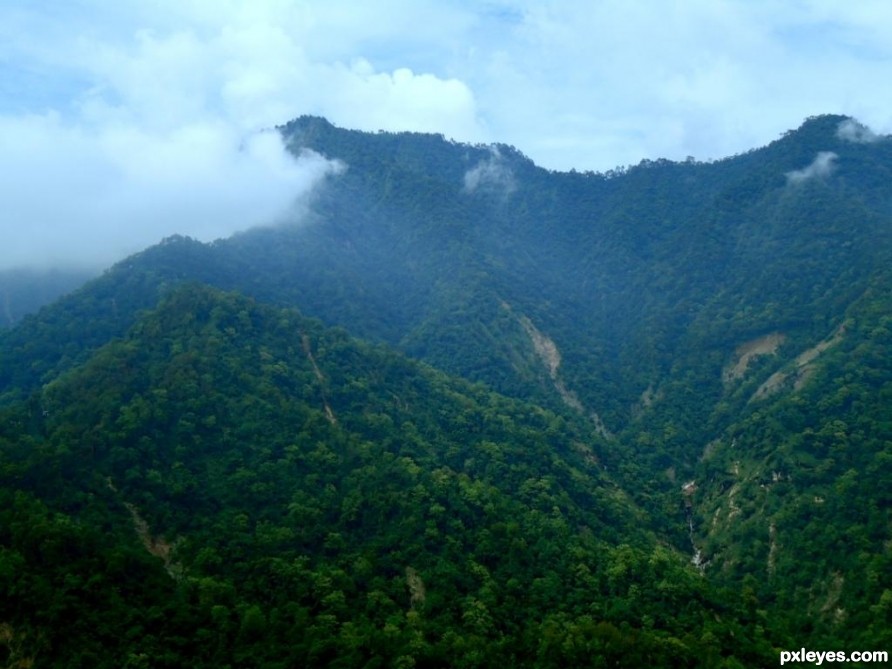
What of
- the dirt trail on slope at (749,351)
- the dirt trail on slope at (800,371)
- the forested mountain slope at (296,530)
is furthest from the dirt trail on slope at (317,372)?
the dirt trail on slope at (749,351)

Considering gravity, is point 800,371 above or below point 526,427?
above

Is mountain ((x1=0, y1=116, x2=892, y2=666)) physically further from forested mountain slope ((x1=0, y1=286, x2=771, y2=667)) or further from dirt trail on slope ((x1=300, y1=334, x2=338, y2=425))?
dirt trail on slope ((x1=300, y1=334, x2=338, y2=425))

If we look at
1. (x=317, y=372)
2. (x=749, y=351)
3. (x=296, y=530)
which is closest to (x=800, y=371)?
(x=749, y=351)

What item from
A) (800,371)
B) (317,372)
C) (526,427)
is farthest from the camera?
(800,371)

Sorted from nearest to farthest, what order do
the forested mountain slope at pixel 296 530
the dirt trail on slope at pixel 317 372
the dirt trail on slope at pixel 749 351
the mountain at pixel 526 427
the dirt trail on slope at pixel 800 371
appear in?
the forested mountain slope at pixel 296 530 → the mountain at pixel 526 427 → the dirt trail on slope at pixel 317 372 → the dirt trail on slope at pixel 800 371 → the dirt trail on slope at pixel 749 351

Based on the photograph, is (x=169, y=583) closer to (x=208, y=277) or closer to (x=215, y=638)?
(x=215, y=638)

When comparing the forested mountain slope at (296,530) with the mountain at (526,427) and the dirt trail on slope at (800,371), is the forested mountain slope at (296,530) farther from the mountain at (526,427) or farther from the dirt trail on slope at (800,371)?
the dirt trail on slope at (800,371)

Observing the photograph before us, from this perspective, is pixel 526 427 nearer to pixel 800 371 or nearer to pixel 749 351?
pixel 800 371

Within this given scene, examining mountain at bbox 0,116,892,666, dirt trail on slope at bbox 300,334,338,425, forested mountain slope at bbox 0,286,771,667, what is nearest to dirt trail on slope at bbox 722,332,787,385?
mountain at bbox 0,116,892,666

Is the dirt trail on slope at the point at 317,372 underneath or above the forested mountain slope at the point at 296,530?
above
